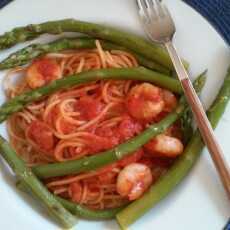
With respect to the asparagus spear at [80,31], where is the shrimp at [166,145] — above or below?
below

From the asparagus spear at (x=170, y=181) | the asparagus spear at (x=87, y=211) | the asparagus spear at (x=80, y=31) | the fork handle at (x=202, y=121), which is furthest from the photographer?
the asparagus spear at (x=80, y=31)

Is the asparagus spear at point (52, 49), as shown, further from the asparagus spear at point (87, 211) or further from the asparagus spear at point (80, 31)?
the asparagus spear at point (87, 211)

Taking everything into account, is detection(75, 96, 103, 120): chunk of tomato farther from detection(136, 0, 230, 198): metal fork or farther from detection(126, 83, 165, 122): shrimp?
detection(136, 0, 230, 198): metal fork

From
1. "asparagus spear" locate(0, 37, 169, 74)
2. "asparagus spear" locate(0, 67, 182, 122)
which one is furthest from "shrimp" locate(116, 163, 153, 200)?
"asparagus spear" locate(0, 37, 169, 74)

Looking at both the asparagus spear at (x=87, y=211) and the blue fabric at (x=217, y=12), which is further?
the blue fabric at (x=217, y=12)

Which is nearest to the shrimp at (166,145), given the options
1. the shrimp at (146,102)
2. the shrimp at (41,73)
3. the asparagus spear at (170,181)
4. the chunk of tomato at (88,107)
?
the asparagus spear at (170,181)

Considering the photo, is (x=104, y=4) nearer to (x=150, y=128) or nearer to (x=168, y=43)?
(x=168, y=43)

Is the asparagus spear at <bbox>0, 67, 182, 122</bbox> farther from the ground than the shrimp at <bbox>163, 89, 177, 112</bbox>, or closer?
farther from the ground
